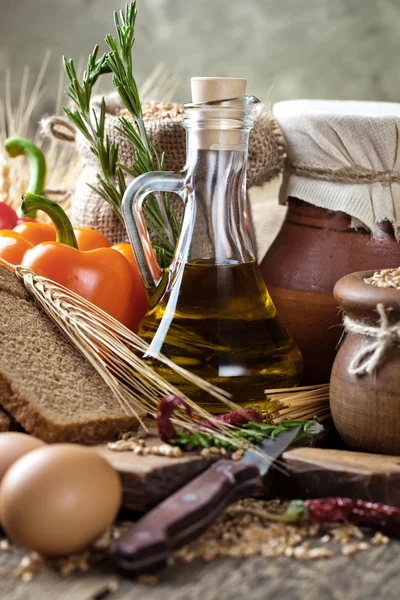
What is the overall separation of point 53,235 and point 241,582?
84 cm

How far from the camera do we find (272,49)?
3078 millimetres

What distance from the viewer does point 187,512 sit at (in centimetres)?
80

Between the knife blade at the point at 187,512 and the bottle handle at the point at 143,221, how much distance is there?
0.36 meters

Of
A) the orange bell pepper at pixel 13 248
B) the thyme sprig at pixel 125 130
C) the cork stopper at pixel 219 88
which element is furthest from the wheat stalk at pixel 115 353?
the cork stopper at pixel 219 88

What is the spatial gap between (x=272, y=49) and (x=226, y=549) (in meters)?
2.54

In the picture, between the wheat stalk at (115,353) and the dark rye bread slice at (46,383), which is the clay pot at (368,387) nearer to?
the wheat stalk at (115,353)

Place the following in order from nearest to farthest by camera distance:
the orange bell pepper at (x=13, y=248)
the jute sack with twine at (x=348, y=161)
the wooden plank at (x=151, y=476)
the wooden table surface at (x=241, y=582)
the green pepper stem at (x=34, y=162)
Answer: the wooden table surface at (x=241, y=582), the wooden plank at (x=151, y=476), the jute sack with twine at (x=348, y=161), the orange bell pepper at (x=13, y=248), the green pepper stem at (x=34, y=162)

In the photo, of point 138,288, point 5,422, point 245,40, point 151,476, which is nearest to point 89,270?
point 138,288

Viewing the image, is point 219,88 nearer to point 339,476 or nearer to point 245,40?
point 339,476

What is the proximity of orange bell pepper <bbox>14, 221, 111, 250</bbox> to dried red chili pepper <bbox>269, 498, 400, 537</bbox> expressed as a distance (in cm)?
67

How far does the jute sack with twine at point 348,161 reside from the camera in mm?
1241

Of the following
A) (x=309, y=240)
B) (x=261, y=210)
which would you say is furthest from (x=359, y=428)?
(x=261, y=210)

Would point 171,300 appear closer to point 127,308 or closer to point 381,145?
point 127,308

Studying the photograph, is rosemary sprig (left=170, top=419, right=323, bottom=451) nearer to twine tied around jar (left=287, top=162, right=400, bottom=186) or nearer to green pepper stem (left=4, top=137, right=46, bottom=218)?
twine tied around jar (left=287, top=162, right=400, bottom=186)
